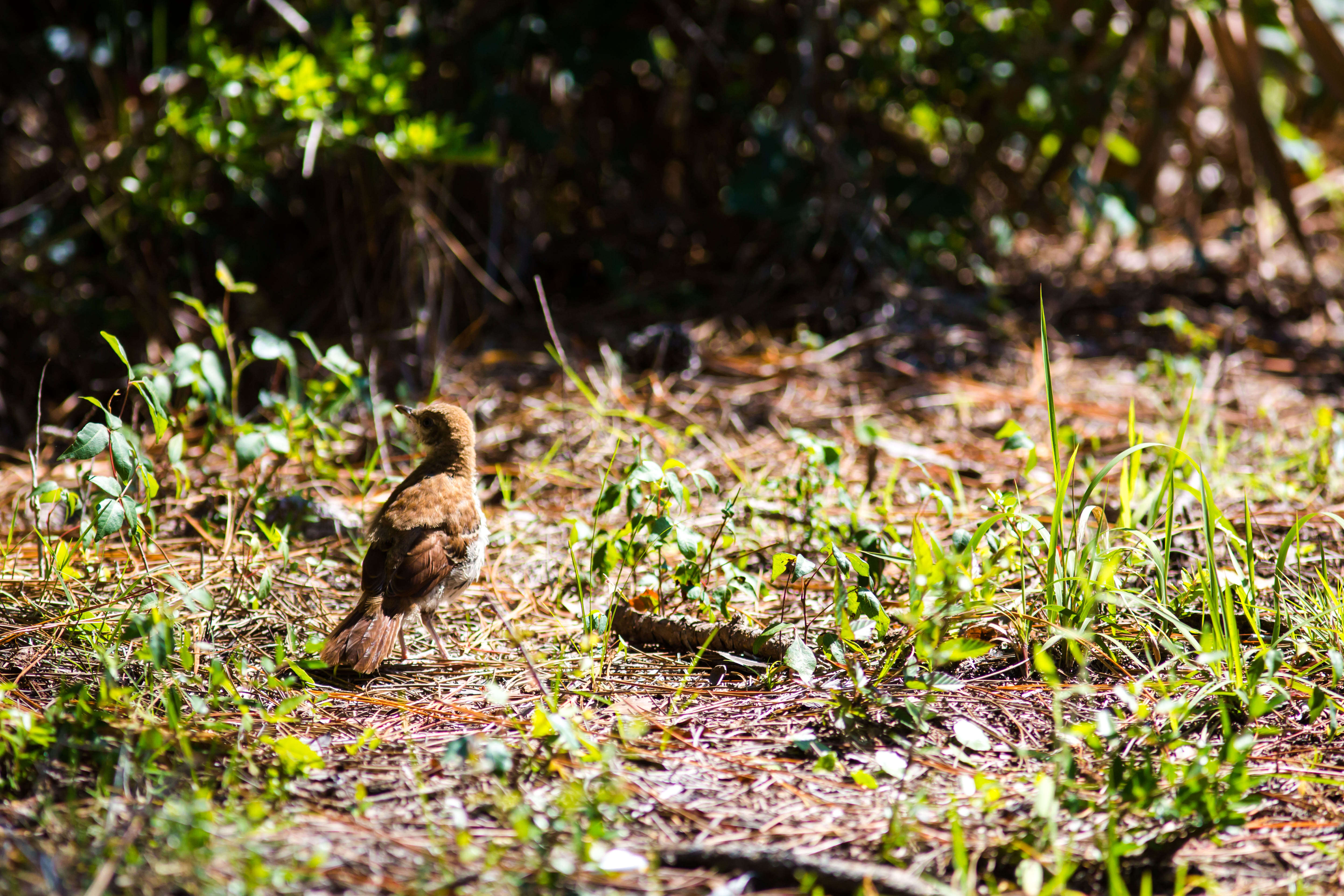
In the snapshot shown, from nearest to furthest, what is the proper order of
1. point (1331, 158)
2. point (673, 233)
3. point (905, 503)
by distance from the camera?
1. point (905, 503)
2. point (673, 233)
3. point (1331, 158)

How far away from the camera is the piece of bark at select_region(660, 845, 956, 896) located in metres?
1.88

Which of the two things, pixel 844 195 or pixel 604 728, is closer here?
pixel 604 728

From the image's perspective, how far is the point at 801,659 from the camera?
98.8 inches

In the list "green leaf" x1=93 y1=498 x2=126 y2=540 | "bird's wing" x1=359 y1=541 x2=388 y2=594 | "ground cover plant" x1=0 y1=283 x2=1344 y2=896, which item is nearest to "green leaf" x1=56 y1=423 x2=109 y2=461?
"ground cover plant" x1=0 y1=283 x2=1344 y2=896

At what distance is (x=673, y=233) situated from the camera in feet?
20.1

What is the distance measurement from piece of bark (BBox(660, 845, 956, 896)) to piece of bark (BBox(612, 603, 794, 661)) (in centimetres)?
81

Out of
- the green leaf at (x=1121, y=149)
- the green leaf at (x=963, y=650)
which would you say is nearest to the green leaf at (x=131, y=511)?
the green leaf at (x=963, y=650)

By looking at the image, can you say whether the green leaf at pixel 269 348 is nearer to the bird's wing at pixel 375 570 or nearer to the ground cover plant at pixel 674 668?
the ground cover plant at pixel 674 668

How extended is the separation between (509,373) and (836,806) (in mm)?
3214

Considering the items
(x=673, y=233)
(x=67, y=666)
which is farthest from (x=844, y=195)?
(x=67, y=666)

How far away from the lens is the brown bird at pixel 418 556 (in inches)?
107

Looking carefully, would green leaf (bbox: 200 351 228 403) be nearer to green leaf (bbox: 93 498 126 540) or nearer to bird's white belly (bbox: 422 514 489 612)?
green leaf (bbox: 93 498 126 540)

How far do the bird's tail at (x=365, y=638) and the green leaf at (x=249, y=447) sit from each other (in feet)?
1.96

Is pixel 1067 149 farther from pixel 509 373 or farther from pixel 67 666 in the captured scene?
pixel 67 666
